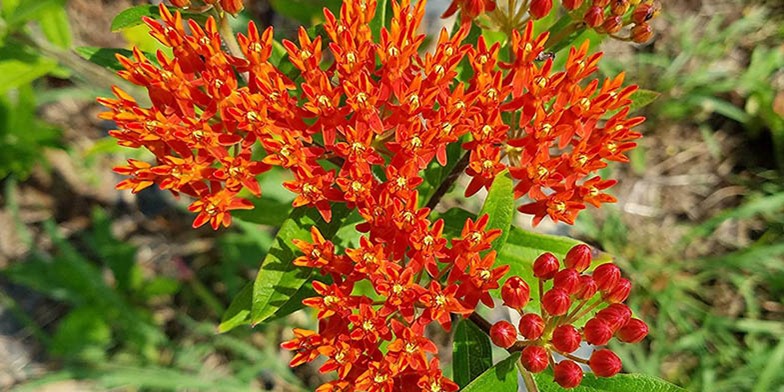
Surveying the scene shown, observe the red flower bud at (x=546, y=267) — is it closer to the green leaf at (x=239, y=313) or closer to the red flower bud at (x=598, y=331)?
the red flower bud at (x=598, y=331)

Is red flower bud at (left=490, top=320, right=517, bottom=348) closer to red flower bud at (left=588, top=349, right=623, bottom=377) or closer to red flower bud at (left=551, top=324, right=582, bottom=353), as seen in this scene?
red flower bud at (left=551, top=324, right=582, bottom=353)

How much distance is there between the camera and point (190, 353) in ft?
14.8

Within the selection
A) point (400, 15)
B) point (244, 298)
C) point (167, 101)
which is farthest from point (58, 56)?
point (400, 15)

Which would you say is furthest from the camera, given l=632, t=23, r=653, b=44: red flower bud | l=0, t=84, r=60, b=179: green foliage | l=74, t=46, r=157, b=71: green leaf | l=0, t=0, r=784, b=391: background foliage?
l=0, t=0, r=784, b=391: background foliage

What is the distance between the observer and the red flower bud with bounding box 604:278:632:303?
197 cm

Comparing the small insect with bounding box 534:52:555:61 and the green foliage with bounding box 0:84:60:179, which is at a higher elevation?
the small insect with bounding box 534:52:555:61

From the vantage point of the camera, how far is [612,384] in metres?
2.00

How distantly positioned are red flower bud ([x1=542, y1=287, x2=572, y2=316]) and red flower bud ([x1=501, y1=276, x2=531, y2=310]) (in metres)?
0.06

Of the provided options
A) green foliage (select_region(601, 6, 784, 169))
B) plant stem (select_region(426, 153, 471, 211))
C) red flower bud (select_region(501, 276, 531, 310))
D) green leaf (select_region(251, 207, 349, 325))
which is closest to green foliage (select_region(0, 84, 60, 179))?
green leaf (select_region(251, 207, 349, 325))

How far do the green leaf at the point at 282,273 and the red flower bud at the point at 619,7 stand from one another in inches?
44.8

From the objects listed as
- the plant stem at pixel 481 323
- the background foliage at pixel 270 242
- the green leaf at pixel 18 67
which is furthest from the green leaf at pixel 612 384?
the green leaf at pixel 18 67

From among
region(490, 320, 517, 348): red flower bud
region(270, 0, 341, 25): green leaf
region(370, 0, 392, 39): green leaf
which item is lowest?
region(490, 320, 517, 348): red flower bud

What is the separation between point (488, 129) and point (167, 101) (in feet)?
3.19

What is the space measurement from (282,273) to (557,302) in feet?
2.65
